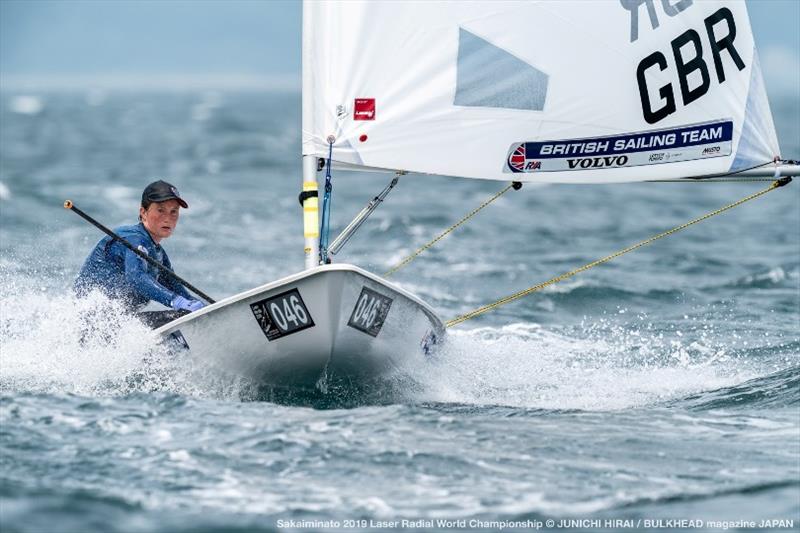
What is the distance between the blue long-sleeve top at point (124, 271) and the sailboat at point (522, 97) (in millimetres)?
934

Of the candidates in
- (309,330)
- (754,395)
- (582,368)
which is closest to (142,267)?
(309,330)

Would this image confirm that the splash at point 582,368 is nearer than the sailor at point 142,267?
No

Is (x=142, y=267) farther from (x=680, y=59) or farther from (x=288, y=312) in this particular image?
(x=680, y=59)

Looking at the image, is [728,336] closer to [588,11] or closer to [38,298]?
[588,11]

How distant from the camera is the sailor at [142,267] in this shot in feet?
23.5

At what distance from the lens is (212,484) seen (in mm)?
5438

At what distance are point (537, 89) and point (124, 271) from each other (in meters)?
2.48

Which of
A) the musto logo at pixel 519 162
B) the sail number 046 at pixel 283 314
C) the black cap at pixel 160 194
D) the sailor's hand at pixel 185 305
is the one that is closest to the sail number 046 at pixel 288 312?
the sail number 046 at pixel 283 314

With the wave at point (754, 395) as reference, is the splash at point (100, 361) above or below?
above

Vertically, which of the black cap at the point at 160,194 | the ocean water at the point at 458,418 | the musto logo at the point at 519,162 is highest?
the musto logo at the point at 519,162

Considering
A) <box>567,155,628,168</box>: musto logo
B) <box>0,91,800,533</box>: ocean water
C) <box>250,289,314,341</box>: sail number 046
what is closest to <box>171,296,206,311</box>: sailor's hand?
<box>0,91,800,533</box>: ocean water

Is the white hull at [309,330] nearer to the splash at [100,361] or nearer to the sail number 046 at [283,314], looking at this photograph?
the sail number 046 at [283,314]

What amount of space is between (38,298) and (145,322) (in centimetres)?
294

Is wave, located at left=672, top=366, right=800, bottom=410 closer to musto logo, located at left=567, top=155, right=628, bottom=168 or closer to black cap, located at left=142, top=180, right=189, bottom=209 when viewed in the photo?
musto logo, located at left=567, top=155, right=628, bottom=168
